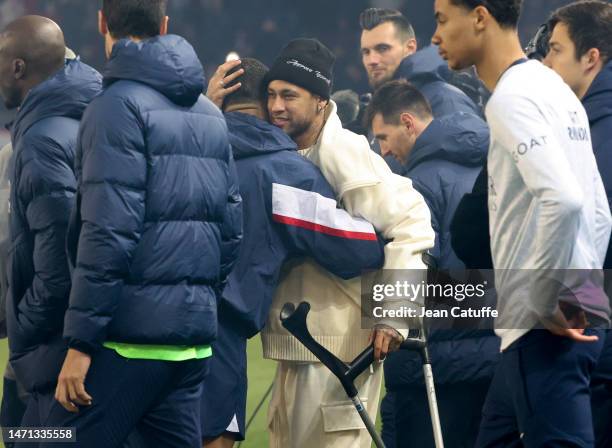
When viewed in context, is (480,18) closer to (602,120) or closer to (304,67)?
(602,120)

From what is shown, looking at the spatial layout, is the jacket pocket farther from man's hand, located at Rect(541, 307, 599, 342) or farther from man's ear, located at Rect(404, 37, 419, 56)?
man's ear, located at Rect(404, 37, 419, 56)

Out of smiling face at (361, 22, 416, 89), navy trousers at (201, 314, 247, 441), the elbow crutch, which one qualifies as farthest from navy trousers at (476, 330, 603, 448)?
smiling face at (361, 22, 416, 89)

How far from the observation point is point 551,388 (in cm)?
293

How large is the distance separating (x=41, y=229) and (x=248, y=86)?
1203 millimetres

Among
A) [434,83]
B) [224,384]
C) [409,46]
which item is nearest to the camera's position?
[224,384]

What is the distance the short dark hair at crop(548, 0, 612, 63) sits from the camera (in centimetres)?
409

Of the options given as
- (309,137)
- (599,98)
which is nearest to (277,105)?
(309,137)

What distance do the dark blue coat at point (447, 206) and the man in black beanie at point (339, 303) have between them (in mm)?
458

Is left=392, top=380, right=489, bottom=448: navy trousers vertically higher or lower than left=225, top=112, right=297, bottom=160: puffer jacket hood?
lower

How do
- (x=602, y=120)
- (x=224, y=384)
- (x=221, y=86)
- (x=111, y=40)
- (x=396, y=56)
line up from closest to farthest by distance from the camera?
(x=111, y=40) → (x=602, y=120) → (x=224, y=384) → (x=221, y=86) → (x=396, y=56)

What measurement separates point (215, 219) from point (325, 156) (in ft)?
2.87

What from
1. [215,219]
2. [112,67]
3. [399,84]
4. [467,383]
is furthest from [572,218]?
[399,84]

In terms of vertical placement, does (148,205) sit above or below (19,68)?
below

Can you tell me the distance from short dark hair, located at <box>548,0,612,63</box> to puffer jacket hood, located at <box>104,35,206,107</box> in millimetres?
1364
